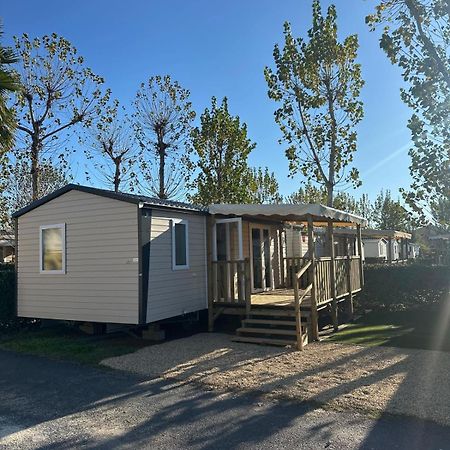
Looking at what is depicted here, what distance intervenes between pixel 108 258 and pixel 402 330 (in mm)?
6479

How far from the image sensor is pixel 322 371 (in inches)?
265

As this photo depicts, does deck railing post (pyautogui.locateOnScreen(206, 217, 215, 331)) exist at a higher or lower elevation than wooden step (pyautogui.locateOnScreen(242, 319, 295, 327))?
higher

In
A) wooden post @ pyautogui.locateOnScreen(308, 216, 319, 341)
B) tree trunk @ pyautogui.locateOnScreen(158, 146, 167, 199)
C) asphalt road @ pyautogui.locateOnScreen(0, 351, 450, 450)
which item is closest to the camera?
asphalt road @ pyautogui.locateOnScreen(0, 351, 450, 450)

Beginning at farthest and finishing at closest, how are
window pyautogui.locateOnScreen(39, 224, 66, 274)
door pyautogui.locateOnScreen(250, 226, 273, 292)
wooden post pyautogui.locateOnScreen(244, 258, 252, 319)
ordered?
door pyautogui.locateOnScreen(250, 226, 273, 292) → window pyautogui.locateOnScreen(39, 224, 66, 274) → wooden post pyautogui.locateOnScreen(244, 258, 252, 319)

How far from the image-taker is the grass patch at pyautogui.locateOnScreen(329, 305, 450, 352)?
343 inches

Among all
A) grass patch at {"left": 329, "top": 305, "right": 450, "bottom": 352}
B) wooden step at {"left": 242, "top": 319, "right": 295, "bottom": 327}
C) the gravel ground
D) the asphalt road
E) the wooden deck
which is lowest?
the asphalt road

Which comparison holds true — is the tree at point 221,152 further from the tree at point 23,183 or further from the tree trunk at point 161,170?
the tree at point 23,183

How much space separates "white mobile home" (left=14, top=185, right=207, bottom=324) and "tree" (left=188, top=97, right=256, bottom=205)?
873cm

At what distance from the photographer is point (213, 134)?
19391 mm

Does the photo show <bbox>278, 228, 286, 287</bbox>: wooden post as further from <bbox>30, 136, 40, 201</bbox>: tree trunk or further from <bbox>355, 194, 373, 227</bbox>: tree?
<bbox>355, 194, 373, 227</bbox>: tree

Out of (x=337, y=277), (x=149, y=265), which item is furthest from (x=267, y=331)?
(x=337, y=277)

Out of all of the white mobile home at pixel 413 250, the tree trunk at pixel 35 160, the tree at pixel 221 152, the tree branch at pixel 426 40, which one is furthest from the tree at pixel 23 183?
the white mobile home at pixel 413 250

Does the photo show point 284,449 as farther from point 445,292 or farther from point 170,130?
point 170,130

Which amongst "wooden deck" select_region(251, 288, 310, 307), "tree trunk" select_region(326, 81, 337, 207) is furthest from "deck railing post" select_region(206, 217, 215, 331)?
"tree trunk" select_region(326, 81, 337, 207)
